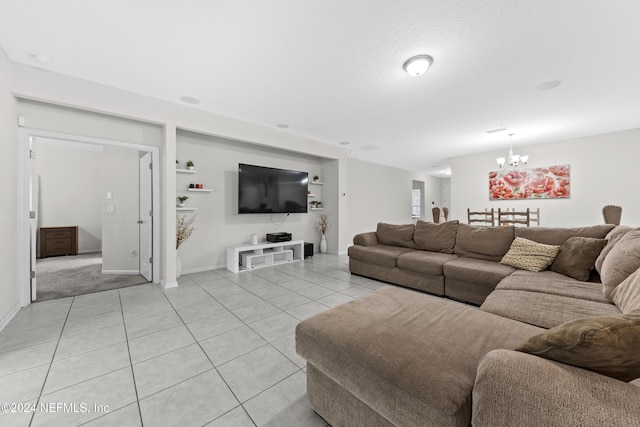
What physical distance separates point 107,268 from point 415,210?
9273 mm

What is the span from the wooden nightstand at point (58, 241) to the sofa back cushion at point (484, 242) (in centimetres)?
754

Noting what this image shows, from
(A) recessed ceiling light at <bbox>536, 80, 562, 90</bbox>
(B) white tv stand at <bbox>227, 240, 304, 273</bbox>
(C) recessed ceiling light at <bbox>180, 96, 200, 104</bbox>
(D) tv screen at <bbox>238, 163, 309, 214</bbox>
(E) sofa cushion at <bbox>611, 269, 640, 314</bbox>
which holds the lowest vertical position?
(B) white tv stand at <bbox>227, 240, 304, 273</bbox>

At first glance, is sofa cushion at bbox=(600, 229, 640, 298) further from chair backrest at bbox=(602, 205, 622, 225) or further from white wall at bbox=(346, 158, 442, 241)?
white wall at bbox=(346, 158, 442, 241)

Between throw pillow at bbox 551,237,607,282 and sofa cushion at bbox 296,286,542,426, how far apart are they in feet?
5.35

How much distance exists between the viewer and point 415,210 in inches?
388

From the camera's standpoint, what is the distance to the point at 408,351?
1.04 metres

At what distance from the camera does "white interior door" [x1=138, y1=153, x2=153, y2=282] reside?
11.8 ft

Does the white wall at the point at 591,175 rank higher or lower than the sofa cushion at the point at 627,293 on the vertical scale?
higher

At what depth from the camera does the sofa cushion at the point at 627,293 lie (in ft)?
4.14

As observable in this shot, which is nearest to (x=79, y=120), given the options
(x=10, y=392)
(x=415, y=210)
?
(x=10, y=392)

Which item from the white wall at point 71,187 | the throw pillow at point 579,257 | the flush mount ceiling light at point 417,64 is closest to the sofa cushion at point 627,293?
the throw pillow at point 579,257

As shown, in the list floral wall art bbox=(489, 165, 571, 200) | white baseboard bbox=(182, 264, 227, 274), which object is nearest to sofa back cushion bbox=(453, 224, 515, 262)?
floral wall art bbox=(489, 165, 571, 200)

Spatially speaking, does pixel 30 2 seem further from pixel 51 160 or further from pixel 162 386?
pixel 51 160

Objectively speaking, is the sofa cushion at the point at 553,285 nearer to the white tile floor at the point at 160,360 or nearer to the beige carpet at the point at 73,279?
the white tile floor at the point at 160,360
